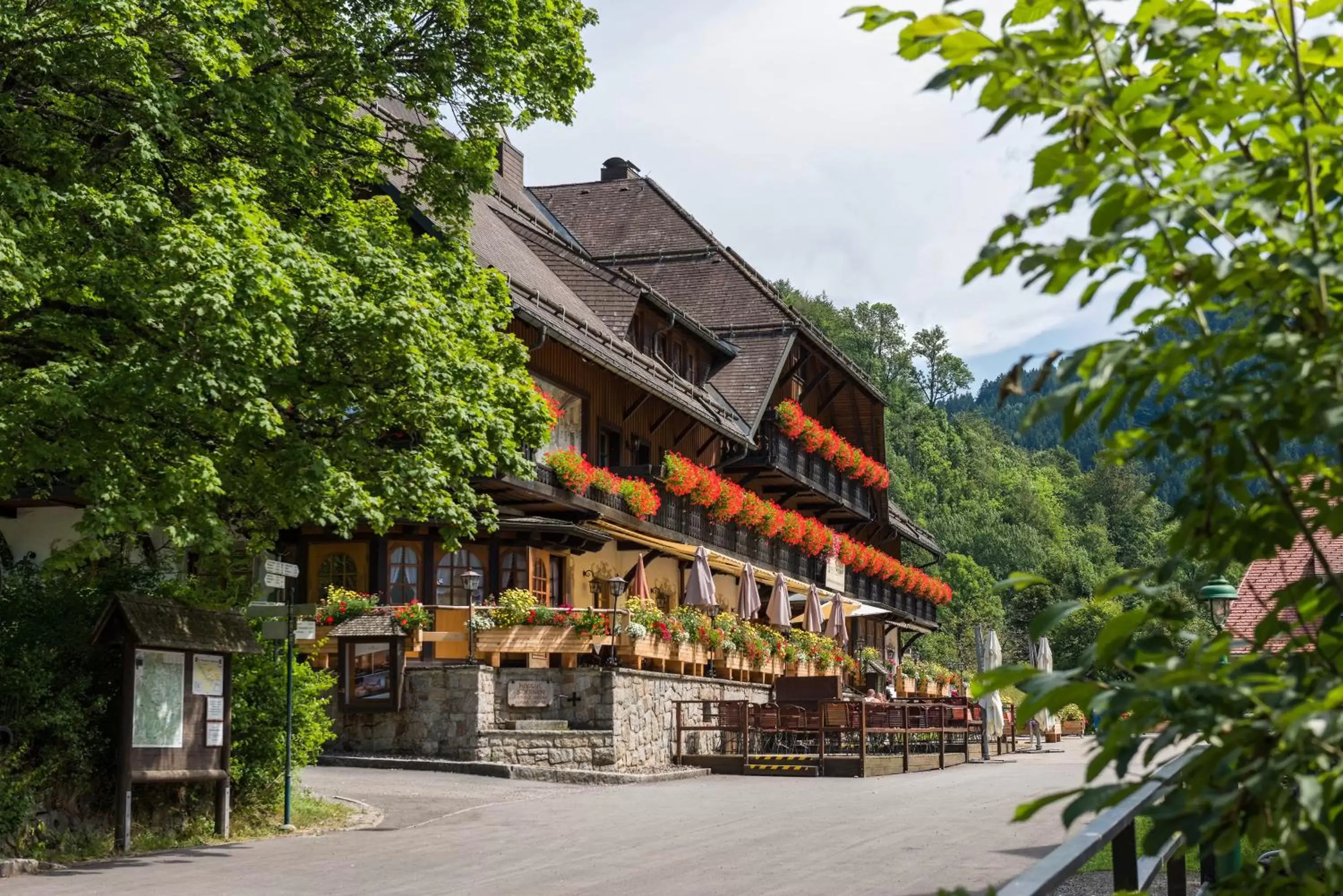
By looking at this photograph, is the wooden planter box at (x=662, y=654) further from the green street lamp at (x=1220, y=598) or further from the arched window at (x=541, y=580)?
the green street lamp at (x=1220, y=598)

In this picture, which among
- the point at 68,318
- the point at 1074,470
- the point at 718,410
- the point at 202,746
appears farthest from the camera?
the point at 1074,470

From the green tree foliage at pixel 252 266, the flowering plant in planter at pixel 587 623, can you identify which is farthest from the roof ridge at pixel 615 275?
the green tree foliage at pixel 252 266

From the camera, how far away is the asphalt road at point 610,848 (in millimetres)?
10852

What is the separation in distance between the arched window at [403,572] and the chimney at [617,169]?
76.5ft

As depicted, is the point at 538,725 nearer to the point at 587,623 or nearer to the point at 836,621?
the point at 587,623

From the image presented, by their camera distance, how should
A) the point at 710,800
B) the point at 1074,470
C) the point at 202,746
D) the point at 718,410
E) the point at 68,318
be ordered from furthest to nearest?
the point at 1074,470 < the point at 718,410 < the point at 710,800 < the point at 202,746 < the point at 68,318

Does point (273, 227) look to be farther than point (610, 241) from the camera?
No

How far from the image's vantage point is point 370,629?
23.6m

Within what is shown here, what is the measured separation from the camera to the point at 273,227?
13.2 meters

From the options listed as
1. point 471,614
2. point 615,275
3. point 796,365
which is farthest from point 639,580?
point 796,365

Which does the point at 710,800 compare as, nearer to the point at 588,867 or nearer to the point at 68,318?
the point at 588,867

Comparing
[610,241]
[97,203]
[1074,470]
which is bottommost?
[97,203]

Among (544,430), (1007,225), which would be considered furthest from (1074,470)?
(1007,225)

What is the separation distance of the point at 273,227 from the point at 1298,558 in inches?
648
